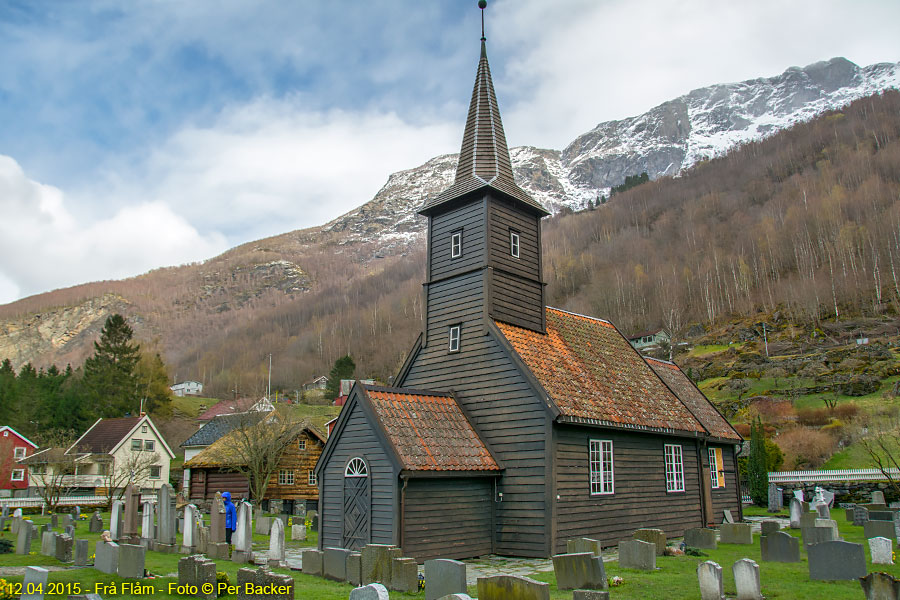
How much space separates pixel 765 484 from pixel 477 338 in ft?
84.2

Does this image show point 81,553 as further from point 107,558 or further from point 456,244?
point 456,244

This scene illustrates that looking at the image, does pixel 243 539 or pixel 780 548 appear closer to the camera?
pixel 780 548

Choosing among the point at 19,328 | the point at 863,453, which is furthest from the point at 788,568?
the point at 19,328

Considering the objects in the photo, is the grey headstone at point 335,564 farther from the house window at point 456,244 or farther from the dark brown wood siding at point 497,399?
the house window at point 456,244

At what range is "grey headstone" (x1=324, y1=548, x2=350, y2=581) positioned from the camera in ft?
47.5

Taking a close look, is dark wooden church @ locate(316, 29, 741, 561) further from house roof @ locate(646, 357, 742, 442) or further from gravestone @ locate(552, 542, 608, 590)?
gravestone @ locate(552, 542, 608, 590)

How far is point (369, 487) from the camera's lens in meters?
18.1

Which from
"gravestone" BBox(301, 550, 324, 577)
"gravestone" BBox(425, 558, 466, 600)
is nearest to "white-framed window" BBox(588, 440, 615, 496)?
"gravestone" BBox(301, 550, 324, 577)

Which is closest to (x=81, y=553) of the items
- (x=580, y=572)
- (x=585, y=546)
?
(x=580, y=572)

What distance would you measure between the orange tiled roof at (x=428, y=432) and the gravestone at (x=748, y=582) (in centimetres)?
829

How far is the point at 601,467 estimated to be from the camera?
2047 cm

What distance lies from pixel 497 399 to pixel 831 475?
25889mm

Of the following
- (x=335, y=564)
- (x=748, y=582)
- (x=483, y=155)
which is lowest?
(x=335, y=564)

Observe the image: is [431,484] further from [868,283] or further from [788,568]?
→ [868,283]
